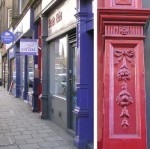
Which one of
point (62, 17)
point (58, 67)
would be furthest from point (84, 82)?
point (58, 67)

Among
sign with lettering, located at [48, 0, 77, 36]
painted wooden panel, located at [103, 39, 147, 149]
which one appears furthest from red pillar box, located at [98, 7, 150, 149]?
sign with lettering, located at [48, 0, 77, 36]

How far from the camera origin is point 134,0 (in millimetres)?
3924

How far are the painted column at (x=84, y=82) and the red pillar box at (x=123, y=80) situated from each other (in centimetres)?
342

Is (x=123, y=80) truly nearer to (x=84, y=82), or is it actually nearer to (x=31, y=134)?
(x=84, y=82)

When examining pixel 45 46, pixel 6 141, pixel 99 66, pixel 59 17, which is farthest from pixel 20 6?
pixel 99 66

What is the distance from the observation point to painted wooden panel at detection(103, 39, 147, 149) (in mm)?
3795

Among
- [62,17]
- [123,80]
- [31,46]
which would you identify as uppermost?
[62,17]

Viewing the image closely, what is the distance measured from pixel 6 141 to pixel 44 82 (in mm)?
4014

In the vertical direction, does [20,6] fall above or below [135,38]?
above

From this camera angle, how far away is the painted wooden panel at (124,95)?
3.79m

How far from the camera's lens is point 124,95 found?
380 cm

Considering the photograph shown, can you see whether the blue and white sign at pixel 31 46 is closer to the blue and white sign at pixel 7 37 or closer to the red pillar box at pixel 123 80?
the blue and white sign at pixel 7 37

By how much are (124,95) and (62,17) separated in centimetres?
616

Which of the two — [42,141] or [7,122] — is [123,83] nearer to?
[42,141]
